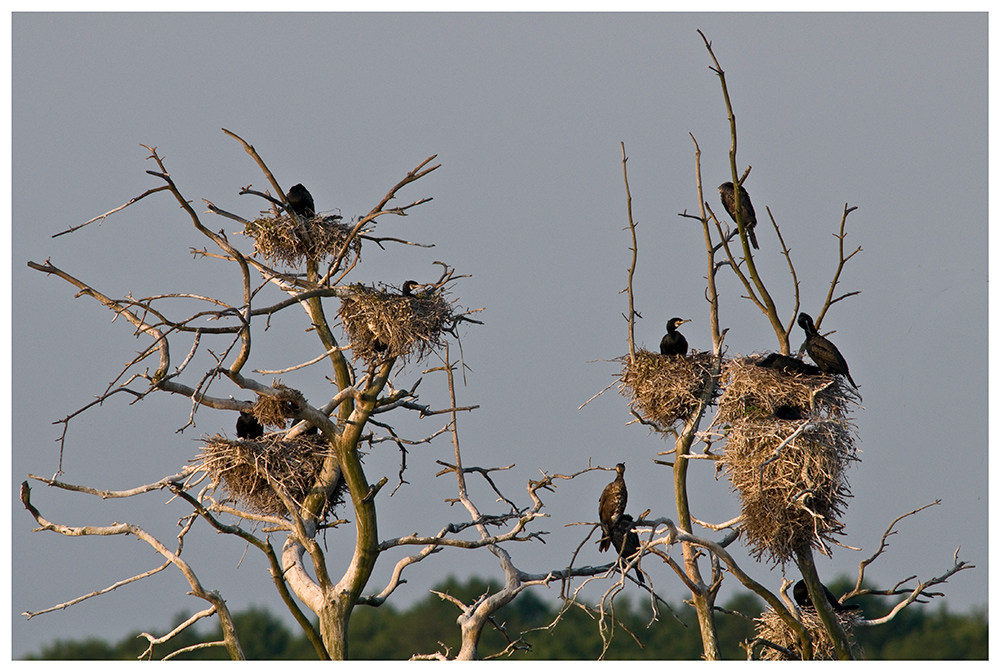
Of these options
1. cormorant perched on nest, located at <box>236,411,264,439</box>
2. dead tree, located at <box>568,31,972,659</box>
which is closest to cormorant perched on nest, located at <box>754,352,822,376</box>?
dead tree, located at <box>568,31,972,659</box>

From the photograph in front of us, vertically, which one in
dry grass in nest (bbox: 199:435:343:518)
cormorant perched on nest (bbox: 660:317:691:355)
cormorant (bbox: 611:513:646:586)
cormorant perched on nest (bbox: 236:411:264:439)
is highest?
cormorant perched on nest (bbox: 660:317:691:355)

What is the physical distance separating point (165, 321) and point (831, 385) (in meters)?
5.24

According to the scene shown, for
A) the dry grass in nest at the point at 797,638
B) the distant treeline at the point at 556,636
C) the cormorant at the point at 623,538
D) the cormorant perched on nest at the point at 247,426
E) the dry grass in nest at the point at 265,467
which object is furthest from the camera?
the distant treeline at the point at 556,636

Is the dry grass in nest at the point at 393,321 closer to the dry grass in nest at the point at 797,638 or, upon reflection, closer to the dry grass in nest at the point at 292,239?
the dry grass in nest at the point at 292,239

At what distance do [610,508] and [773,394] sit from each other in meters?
1.64

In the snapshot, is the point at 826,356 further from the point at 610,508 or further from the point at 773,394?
the point at 610,508

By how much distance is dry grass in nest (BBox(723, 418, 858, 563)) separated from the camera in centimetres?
913

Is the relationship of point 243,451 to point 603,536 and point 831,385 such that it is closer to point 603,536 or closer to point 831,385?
point 603,536

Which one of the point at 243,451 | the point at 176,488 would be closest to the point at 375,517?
the point at 243,451

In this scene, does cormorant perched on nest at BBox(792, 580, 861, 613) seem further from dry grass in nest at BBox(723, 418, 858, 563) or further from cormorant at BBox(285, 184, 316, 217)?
cormorant at BBox(285, 184, 316, 217)

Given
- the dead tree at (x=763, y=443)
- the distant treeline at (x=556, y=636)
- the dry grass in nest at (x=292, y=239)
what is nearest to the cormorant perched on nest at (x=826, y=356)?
the dead tree at (x=763, y=443)

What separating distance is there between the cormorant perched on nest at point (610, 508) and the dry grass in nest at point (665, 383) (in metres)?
0.94

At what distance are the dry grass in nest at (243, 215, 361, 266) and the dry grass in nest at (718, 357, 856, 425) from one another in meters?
3.26

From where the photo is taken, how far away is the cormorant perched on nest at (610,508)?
8984 mm
